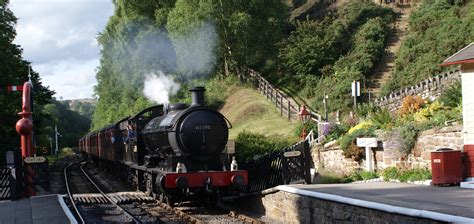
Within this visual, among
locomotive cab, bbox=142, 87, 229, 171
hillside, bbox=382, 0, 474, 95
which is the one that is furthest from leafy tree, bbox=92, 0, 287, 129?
locomotive cab, bbox=142, 87, 229, 171

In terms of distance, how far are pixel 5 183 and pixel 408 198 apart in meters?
11.3

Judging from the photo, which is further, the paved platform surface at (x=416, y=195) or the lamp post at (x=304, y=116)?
the lamp post at (x=304, y=116)

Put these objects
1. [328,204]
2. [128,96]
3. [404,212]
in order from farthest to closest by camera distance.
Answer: [128,96] < [328,204] < [404,212]

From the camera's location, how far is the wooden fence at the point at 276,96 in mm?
33709

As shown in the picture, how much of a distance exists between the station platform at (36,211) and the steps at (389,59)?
24.2 meters

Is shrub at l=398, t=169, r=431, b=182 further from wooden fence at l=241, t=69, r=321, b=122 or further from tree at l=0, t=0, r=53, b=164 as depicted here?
tree at l=0, t=0, r=53, b=164

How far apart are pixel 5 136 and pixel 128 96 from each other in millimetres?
24493

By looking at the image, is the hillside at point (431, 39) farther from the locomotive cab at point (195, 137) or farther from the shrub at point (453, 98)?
the locomotive cab at point (195, 137)

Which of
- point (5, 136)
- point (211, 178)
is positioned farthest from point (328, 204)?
point (5, 136)

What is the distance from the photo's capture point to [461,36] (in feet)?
102

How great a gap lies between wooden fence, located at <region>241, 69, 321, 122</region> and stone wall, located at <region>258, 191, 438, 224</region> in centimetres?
1793

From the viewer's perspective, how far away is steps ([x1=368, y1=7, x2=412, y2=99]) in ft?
119

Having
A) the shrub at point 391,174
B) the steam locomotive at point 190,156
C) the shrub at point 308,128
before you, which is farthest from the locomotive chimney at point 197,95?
the shrub at point 308,128

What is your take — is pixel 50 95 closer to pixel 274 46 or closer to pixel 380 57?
pixel 274 46
